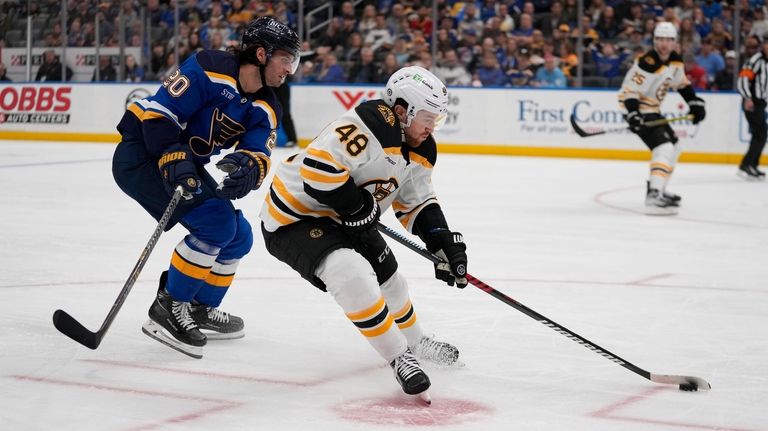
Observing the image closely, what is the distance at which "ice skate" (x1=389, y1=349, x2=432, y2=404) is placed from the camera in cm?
318

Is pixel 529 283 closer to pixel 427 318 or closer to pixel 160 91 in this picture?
pixel 427 318

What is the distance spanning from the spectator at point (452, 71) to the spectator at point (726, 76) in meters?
2.88

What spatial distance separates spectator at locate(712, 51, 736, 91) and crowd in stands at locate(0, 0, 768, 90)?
0.01 m

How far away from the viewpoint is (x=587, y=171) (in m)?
11.5

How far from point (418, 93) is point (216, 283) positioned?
1.18m

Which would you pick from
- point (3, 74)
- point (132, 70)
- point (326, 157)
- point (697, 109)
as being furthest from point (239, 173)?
point (3, 74)

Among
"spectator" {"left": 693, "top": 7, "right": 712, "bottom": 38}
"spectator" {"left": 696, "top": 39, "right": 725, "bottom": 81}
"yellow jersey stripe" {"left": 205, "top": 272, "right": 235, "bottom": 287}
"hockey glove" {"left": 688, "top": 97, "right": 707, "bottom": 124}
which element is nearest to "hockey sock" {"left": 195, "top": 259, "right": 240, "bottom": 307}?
"yellow jersey stripe" {"left": 205, "top": 272, "right": 235, "bottom": 287}

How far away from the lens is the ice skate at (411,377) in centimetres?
318

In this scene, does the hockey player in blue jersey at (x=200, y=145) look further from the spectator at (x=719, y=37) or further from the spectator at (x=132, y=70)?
the spectator at (x=132, y=70)

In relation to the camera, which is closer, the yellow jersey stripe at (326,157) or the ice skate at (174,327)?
the yellow jersey stripe at (326,157)

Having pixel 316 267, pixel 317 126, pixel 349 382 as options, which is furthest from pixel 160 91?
pixel 317 126

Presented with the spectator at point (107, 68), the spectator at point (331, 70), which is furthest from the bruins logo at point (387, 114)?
the spectator at point (107, 68)

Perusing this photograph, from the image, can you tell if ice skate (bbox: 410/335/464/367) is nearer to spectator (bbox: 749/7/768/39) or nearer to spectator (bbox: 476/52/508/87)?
spectator (bbox: 749/7/768/39)

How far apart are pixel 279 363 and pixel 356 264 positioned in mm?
615
